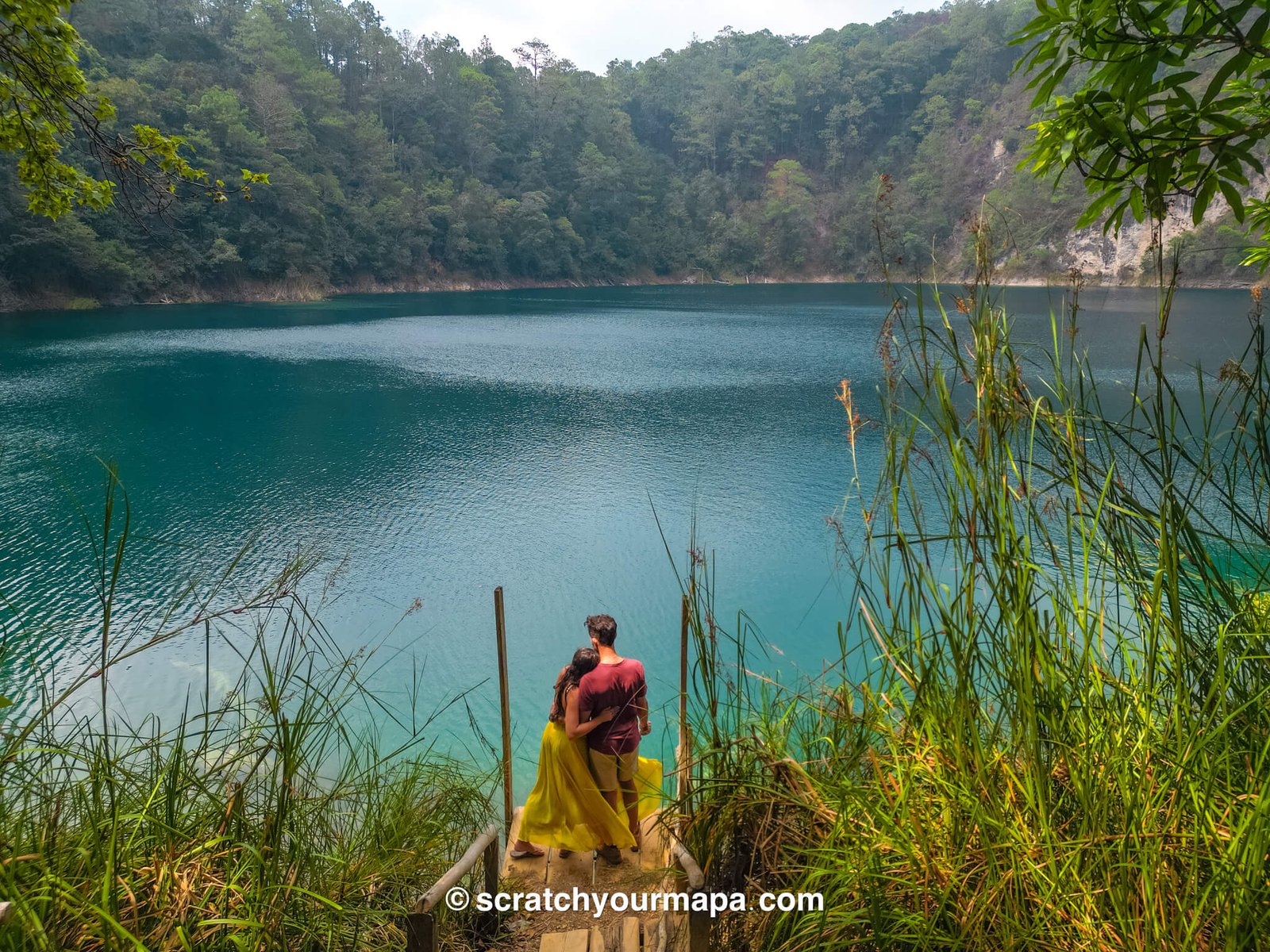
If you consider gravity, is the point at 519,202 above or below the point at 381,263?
above

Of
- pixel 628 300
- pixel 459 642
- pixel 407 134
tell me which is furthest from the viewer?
pixel 407 134

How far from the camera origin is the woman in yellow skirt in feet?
8.05

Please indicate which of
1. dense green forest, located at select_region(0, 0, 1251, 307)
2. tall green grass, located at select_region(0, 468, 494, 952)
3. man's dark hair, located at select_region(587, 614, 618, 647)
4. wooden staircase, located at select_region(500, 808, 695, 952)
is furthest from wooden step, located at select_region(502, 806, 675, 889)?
dense green forest, located at select_region(0, 0, 1251, 307)

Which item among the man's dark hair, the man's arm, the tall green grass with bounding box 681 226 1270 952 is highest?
the tall green grass with bounding box 681 226 1270 952

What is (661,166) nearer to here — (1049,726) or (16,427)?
(16,427)

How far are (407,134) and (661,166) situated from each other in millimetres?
19055

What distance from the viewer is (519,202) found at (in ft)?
142

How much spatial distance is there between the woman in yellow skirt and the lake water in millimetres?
651

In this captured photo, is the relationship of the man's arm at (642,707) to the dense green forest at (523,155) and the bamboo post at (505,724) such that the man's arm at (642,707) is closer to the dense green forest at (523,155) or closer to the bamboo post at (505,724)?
the bamboo post at (505,724)

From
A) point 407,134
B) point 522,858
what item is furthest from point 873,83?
point 522,858

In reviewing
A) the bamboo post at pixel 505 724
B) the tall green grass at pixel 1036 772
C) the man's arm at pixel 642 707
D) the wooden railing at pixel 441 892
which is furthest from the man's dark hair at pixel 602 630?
the tall green grass at pixel 1036 772

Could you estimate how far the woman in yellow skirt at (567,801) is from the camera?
2455 millimetres

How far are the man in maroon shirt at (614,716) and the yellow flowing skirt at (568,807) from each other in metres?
0.03

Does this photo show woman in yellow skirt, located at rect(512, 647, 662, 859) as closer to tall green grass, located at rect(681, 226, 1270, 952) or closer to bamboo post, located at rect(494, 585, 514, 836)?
bamboo post, located at rect(494, 585, 514, 836)
